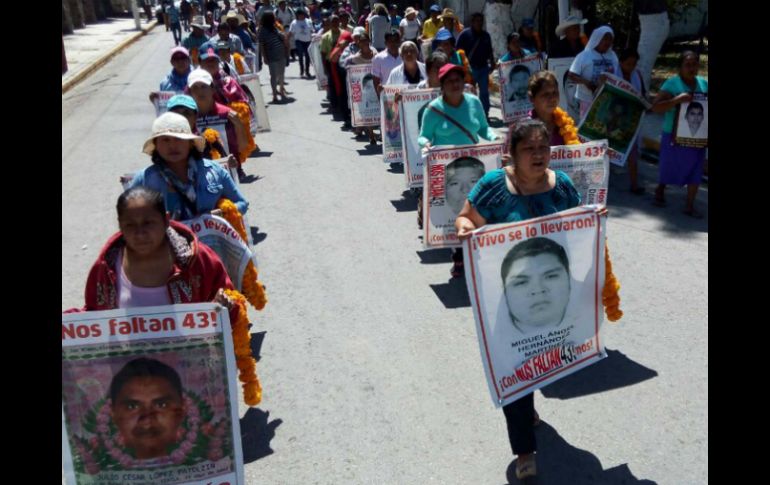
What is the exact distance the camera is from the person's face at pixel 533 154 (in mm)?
4316

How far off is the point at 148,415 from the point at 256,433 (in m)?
1.36

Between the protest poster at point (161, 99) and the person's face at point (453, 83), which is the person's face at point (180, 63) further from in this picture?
the person's face at point (453, 83)

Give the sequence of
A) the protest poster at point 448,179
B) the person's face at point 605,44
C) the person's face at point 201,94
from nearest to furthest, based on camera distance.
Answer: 1. the protest poster at point 448,179
2. the person's face at point 201,94
3. the person's face at point 605,44

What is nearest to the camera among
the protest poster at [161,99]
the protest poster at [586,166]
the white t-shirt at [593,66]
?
the protest poster at [586,166]

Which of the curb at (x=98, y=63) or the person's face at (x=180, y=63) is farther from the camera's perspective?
the curb at (x=98, y=63)

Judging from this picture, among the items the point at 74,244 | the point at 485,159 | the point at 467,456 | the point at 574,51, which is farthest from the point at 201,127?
the point at 574,51

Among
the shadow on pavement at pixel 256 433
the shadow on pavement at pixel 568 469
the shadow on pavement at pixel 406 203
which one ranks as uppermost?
the shadow on pavement at pixel 406 203

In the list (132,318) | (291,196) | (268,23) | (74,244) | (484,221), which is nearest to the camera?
(132,318)

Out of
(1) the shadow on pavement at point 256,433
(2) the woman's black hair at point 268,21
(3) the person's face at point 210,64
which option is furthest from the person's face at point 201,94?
(2) the woman's black hair at point 268,21

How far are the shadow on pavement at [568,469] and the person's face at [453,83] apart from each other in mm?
3713

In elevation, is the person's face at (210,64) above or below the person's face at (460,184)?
above

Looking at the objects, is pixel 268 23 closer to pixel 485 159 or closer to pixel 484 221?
pixel 485 159

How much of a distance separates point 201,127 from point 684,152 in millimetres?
5116

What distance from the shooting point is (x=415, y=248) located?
26.5 ft
